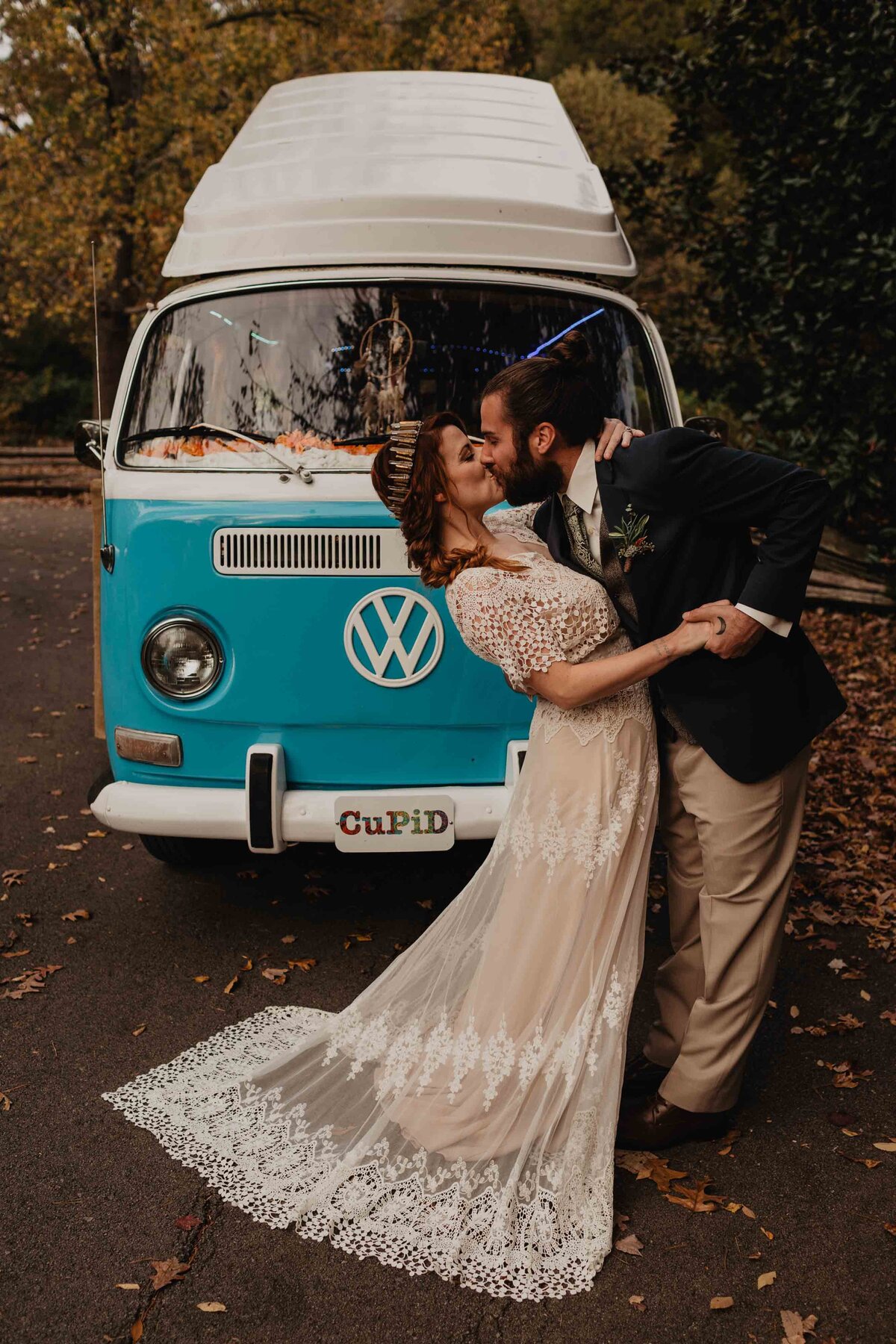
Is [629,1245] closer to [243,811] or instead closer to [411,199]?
[243,811]

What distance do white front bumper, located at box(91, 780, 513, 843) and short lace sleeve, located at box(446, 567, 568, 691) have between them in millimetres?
1188

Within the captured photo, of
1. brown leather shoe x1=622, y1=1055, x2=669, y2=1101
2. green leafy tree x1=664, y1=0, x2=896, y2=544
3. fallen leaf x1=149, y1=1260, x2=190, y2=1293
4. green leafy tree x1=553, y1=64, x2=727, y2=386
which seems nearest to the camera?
fallen leaf x1=149, y1=1260, x2=190, y2=1293

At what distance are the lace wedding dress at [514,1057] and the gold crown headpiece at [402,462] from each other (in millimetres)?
268

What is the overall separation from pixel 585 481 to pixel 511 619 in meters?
0.38

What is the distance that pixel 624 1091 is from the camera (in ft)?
11.1

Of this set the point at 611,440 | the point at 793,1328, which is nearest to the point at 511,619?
the point at 611,440

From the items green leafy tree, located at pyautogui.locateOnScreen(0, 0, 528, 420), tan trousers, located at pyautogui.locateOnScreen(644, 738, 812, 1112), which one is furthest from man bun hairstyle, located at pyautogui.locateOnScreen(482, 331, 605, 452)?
green leafy tree, located at pyautogui.locateOnScreen(0, 0, 528, 420)

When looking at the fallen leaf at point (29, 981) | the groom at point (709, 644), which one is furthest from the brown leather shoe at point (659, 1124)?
the fallen leaf at point (29, 981)

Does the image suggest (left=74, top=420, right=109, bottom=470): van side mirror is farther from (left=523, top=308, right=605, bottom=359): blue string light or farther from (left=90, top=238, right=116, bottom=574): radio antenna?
(left=523, top=308, right=605, bottom=359): blue string light

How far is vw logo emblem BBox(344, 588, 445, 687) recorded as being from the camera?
395cm

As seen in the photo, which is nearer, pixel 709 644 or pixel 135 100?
pixel 709 644

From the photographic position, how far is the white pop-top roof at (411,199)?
14.5ft

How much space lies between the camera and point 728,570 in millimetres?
2861

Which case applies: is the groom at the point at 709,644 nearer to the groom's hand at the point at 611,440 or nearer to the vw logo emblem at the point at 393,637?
the groom's hand at the point at 611,440
